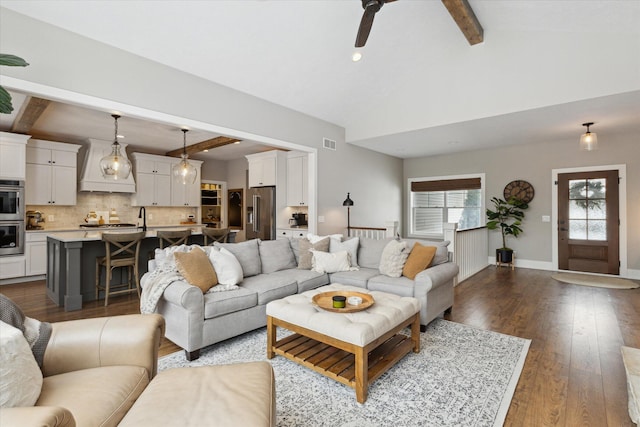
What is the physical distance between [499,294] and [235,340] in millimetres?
3882

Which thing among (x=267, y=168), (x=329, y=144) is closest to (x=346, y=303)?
(x=329, y=144)

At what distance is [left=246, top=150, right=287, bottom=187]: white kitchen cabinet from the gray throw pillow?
8.62ft

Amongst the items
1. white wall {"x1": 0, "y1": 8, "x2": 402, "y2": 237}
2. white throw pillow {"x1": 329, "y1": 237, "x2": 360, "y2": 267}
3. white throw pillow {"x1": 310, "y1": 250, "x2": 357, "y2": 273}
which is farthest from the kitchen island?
white throw pillow {"x1": 329, "y1": 237, "x2": 360, "y2": 267}

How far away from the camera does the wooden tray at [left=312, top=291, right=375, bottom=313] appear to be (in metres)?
2.37

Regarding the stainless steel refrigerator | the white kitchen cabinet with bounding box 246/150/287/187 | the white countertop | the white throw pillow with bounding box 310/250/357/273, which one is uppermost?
the white kitchen cabinet with bounding box 246/150/287/187

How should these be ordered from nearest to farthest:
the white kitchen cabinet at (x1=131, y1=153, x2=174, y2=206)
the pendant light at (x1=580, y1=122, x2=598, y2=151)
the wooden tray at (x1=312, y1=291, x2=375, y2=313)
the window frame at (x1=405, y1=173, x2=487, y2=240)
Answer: the wooden tray at (x1=312, y1=291, x2=375, y2=313) → the pendant light at (x1=580, y1=122, x2=598, y2=151) → the white kitchen cabinet at (x1=131, y1=153, x2=174, y2=206) → the window frame at (x1=405, y1=173, x2=487, y2=240)

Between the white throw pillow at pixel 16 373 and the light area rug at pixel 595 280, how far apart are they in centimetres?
688

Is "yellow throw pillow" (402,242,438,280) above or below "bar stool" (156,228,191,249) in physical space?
below

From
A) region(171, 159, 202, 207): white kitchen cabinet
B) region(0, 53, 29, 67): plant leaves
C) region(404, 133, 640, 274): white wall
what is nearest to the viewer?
region(0, 53, 29, 67): plant leaves

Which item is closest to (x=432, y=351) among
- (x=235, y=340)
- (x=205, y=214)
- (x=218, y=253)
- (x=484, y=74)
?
(x=235, y=340)

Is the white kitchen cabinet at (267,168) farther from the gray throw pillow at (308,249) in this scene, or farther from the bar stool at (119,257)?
the bar stool at (119,257)

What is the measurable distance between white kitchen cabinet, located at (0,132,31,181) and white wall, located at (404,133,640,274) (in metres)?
8.67

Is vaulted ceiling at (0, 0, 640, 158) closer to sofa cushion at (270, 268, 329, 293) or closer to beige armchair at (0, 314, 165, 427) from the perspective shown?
sofa cushion at (270, 268, 329, 293)

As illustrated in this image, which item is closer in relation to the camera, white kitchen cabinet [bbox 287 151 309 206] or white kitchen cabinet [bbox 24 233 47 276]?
white kitchen cabinet [bbox 24 233 47 276]
